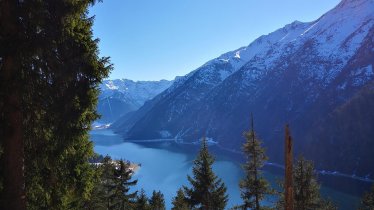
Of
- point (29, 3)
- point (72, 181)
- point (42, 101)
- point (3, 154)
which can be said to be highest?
point (29, 3)

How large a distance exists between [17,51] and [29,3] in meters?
1.28

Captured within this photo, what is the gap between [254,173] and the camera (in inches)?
1260

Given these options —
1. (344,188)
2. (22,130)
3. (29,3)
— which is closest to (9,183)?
(22,130)

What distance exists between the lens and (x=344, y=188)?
6747 inches

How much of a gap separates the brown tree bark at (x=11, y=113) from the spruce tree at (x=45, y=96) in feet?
0.07

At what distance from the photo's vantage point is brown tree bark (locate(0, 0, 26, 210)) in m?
9.72

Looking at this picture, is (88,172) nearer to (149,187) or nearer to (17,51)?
(17,51)

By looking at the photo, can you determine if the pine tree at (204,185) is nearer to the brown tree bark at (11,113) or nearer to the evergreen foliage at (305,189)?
the evergreen foliage at (305,189)

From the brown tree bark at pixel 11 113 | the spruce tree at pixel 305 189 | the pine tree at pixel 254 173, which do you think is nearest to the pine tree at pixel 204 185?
the pine tree at pixel 254 173

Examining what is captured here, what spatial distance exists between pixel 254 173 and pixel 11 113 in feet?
81.5

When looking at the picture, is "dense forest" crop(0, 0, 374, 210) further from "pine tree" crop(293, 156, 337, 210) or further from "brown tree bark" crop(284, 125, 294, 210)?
"pine tree" crop(293, 156, 337, 210)

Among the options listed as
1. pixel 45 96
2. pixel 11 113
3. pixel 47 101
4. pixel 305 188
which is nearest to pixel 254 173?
pixel 305 188

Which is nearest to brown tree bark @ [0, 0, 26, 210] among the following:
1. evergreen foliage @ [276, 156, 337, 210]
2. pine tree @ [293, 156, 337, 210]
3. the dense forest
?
the dense forest

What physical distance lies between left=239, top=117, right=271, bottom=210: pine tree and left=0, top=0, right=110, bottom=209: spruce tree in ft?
71.1
